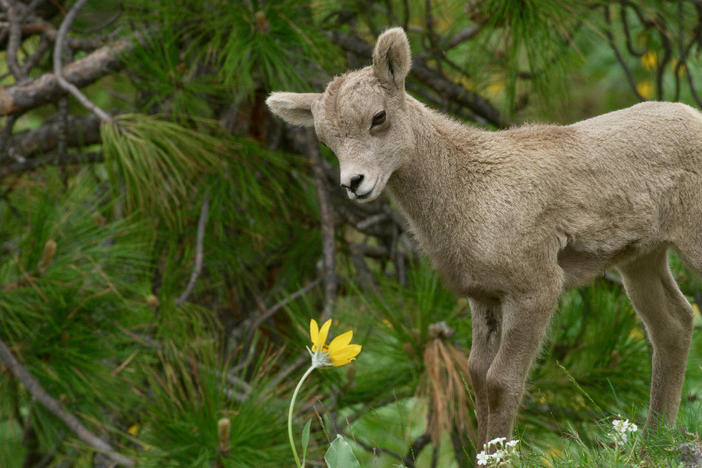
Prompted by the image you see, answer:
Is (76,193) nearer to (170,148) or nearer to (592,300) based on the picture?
(170,148)

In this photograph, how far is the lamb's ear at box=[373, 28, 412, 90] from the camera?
3.04 metres

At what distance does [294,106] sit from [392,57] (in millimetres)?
383

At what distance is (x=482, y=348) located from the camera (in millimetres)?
3123

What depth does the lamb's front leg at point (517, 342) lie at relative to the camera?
293 centimetres

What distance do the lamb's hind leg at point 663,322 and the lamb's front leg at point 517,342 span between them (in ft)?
1.95

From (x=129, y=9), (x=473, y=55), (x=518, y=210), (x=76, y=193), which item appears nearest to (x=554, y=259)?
(x=518, y=210)

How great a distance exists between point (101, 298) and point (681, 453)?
253 centimetres

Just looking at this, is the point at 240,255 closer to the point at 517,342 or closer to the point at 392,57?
the point at 392,57

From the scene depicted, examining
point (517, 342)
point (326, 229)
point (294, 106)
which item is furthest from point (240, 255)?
point (517, 342)

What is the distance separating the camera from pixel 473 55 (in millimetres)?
4844

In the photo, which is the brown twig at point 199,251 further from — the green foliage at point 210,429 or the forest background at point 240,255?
the green foliage at point 210,429

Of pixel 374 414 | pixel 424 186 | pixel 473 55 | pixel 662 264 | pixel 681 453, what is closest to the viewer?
pixel 681 453

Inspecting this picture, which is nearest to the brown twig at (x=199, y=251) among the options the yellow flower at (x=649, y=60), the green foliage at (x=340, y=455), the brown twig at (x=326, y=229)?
the brown twig at (x=326, y=229)

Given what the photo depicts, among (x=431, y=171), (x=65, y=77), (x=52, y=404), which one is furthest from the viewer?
(x=65, y=77)
